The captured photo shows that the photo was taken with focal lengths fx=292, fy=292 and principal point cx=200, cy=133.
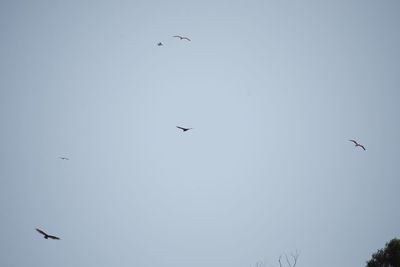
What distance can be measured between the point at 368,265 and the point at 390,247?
106 inches

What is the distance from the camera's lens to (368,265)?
85.1ft

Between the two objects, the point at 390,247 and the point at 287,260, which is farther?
the point at 287,260

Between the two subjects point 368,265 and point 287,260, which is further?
point 287,260

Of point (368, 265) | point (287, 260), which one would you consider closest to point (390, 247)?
point (368, 265)

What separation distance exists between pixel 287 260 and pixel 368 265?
9529 mm

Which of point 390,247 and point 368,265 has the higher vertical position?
point 390,247

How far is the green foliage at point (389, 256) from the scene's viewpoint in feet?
79.0

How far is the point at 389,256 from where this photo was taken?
24594 mm

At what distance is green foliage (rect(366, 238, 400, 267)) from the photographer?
79.0ft

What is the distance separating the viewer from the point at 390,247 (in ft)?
80.9

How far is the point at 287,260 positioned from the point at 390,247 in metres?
11.9

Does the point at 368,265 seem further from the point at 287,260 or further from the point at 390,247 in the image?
the point at 287,260
